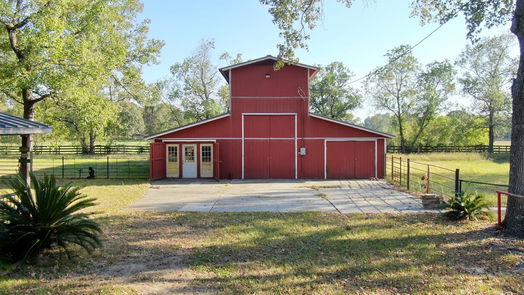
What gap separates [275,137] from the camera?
18.4 m

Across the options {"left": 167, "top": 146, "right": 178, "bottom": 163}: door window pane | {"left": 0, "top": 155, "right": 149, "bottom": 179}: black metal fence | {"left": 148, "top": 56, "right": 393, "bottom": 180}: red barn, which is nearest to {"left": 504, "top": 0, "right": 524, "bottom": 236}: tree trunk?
{"left": 148, "top": 56, "right": 393, "bottom": 180}: red barn

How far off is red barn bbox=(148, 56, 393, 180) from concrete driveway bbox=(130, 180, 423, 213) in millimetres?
1414

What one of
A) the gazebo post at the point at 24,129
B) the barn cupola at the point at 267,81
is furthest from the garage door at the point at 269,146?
the gazebo post at the point at 24,129

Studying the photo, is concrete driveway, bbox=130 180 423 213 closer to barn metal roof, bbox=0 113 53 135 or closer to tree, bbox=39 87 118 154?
barn metal roof, bbox=0 113 53 135

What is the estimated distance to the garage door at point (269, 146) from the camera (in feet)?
60.2

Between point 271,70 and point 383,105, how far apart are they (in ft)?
112

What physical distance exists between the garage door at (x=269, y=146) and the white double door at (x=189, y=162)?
270 centimetres

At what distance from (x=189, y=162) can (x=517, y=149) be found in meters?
14.6

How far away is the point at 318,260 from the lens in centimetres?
550

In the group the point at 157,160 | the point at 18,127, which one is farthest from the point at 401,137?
the point at 18,127

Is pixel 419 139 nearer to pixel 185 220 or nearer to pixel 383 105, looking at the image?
pixel 383 105

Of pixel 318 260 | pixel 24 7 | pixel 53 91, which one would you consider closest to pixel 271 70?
pixel 53 91

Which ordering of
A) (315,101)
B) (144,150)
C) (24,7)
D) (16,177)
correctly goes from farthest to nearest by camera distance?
(315,101) < (144,150) < (24,7) < (16,177)

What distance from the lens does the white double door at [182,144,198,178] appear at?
1859cm
